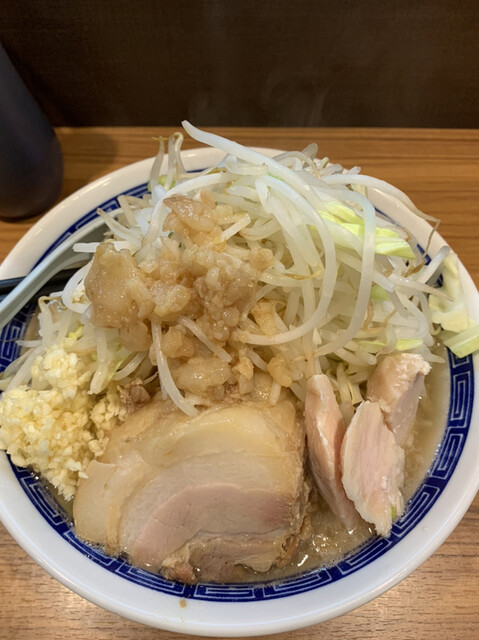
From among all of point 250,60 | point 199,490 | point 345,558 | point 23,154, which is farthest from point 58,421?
point 250,60

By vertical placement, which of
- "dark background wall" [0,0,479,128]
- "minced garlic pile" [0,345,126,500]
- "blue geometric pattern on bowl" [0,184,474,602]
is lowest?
"blue geometric pattern on bowl" [0,184,474,602]

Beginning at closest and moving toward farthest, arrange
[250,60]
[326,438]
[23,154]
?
1. [326,438]
2. [23,154]
3. [250,60]

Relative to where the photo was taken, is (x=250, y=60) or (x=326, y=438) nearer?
(x=326, y=438)

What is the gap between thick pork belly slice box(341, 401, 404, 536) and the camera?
110 centimetres

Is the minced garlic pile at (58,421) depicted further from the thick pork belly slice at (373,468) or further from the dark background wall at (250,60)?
the dark background wall at (250,60)

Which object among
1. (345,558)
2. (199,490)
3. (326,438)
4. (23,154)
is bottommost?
(345,558)

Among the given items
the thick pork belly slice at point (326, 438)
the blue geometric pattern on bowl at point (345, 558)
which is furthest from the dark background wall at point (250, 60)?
the thick pork belly slice at point (326, 438)

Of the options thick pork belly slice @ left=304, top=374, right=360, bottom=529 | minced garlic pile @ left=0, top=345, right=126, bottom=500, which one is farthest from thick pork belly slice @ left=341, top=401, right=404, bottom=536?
minced garlic pile @ left=0, top=345, right=126, bottom=500

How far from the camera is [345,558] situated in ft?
3.81

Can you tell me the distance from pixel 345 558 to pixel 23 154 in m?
1.62

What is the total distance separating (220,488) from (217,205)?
25.7 inches

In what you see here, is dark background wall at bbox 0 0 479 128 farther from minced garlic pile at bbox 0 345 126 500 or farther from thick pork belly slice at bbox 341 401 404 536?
thick pork belly slice at bbox 341 401 404 536

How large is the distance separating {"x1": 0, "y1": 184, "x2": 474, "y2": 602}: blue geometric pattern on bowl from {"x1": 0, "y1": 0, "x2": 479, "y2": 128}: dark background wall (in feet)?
4.30

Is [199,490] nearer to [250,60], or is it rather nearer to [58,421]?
[58,421]
